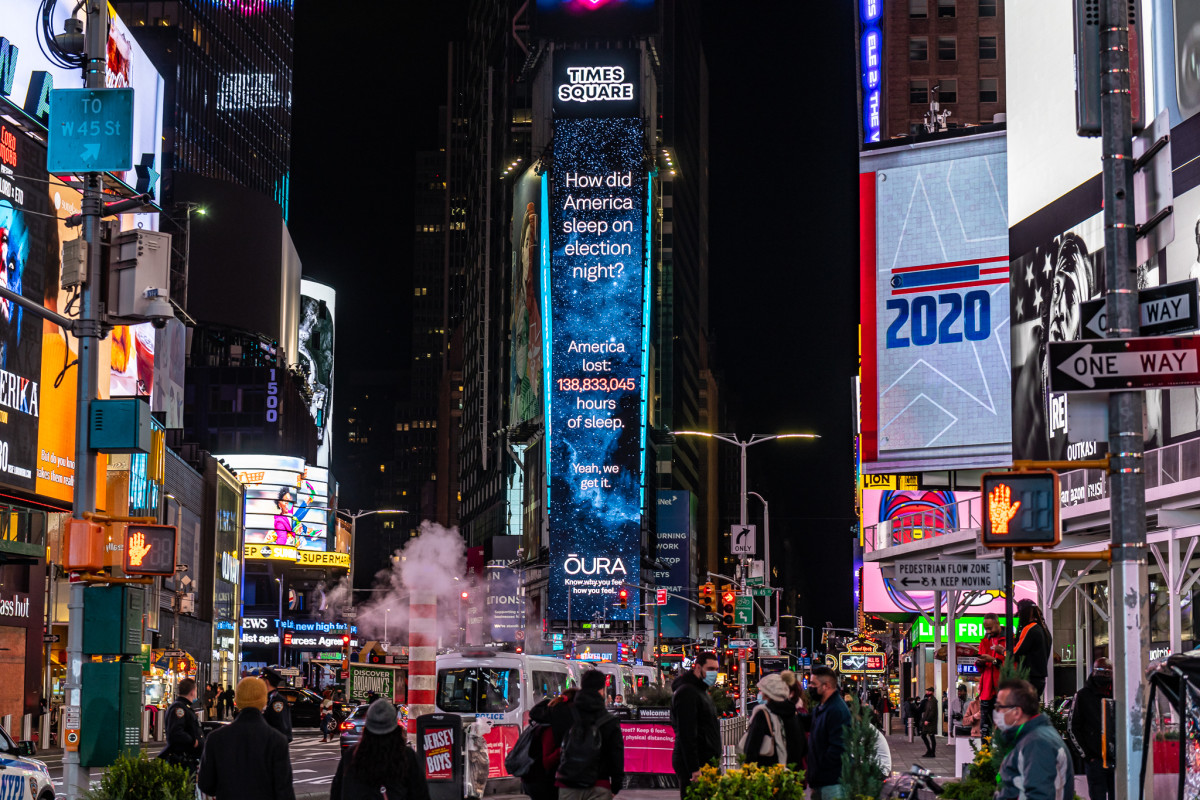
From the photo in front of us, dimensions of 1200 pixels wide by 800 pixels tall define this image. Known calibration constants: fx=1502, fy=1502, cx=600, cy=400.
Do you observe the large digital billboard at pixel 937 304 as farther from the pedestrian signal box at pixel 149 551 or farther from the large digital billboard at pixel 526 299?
the large digital billboard at pixel 526 299

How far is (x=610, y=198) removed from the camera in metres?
124

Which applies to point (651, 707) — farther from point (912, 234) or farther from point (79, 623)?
point (912, 234)

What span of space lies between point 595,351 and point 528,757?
361 feet

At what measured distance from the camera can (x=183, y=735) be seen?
18.1 meters

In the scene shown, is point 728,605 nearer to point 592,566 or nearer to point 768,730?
point 768,730

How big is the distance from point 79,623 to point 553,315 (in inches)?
4223

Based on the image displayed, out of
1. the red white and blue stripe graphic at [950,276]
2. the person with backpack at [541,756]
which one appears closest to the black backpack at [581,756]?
the person with backpack at [541,756]

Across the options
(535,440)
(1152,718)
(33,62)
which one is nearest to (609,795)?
(1152,718)

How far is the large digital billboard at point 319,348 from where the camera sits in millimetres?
154125

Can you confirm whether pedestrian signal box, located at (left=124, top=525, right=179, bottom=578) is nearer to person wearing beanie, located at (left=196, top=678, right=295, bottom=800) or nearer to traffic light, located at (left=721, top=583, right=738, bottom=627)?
person wearing beanie, located at (left=196, top=678, right=295, bottom=800)

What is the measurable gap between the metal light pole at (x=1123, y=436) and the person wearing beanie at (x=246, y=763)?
5767 mm

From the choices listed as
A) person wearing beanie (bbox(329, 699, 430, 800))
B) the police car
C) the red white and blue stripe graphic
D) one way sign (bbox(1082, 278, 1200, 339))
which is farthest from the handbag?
the red white and blue stripe graphic

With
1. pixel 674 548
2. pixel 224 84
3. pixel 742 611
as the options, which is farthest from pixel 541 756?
pixel 674 548

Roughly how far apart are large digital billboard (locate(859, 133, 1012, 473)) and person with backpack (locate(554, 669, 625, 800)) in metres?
41.1
